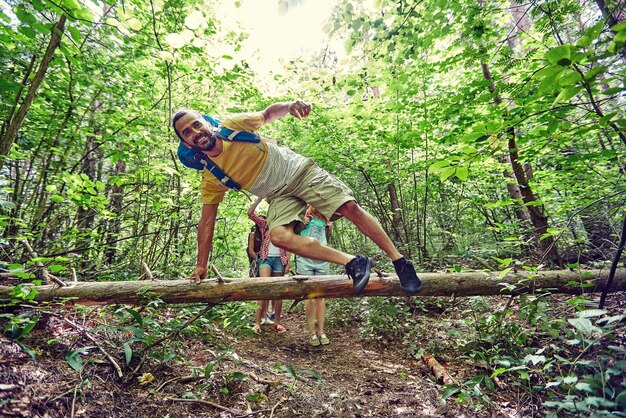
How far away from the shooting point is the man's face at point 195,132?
271 cm

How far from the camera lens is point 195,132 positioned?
2709mm

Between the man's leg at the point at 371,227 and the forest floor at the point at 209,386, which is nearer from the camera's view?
the forest floor at the point at 209,386

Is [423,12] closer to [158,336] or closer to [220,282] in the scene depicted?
[220,282]

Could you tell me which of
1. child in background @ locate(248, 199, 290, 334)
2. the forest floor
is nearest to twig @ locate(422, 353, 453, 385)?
the forest floor

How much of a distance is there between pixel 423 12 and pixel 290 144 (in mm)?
4637

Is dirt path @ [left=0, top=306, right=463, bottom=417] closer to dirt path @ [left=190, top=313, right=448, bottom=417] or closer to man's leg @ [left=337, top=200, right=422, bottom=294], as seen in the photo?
dirt path @ [left=190, top=313, right=448, bottom=417]

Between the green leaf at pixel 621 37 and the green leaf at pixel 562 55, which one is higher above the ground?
the green leaf at pixel 562 55

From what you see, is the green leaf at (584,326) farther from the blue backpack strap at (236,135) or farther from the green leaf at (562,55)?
the blue backpack strap at (236,135)

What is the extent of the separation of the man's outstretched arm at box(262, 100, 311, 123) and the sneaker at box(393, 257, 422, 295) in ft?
5.49

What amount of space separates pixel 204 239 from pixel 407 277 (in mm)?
2047

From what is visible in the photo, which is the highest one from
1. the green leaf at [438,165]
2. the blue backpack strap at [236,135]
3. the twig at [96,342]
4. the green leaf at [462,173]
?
the blue backpack strap at [236,135]

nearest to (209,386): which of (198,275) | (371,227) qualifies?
(198,275)

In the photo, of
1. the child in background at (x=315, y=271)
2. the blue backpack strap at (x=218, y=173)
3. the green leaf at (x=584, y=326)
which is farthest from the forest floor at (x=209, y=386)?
the blue backpack strap at (x=218, y=173)

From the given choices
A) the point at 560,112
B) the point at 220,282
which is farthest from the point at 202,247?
the point at 560,112
